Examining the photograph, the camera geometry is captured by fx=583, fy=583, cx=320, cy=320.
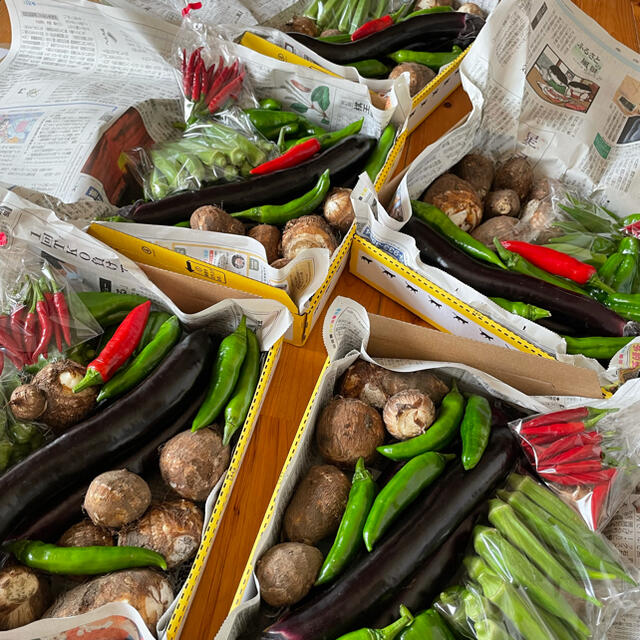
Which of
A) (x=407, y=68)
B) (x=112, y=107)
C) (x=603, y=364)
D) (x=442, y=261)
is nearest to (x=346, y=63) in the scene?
(x=407, y=68)

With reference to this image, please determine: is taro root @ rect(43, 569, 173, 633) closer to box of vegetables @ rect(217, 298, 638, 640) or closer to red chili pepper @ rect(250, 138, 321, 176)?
box of vegetables @ rect(217, 298, 638, 640)

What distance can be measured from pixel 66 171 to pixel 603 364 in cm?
142

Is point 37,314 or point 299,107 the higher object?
point 299,107

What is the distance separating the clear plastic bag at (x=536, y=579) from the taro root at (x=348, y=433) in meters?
0.25

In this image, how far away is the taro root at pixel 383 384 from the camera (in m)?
1.20

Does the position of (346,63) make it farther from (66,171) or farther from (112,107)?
(66,171)

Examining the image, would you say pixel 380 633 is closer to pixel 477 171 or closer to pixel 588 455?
pixel 588 455

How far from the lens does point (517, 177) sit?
1.69m

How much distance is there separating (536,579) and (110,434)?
78 centimetres

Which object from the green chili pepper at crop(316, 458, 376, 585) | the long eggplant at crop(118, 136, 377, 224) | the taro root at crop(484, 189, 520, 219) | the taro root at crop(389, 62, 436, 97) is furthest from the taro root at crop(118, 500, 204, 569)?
the taro root at crop(389, 62, 436, 97)

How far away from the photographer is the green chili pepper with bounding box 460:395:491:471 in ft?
3.55

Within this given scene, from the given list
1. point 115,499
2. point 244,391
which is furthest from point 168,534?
point 244,391

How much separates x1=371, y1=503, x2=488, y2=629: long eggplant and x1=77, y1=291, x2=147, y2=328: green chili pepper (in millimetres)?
820

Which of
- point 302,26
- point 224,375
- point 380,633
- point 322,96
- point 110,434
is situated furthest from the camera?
point 302,26
